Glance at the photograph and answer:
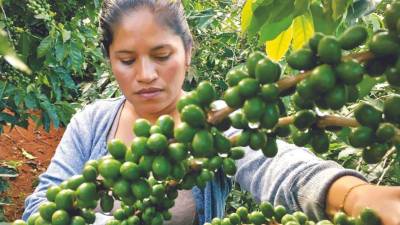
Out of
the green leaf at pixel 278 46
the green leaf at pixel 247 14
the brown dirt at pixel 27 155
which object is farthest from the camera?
the brown dirt at pixel 27 155

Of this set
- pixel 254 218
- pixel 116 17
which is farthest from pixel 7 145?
pixel 254 218

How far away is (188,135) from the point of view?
0.92 meters

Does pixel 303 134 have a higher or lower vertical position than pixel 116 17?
lower

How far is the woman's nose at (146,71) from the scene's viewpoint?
2070 millimetres

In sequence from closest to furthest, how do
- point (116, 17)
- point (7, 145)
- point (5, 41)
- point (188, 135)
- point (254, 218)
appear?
point (5, 41)
point (188, 135)
point (254, 218)
point (116, 17)
point (7, 145)

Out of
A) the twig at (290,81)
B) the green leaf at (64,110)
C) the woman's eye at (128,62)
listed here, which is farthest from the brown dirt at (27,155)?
the twig at (290,81)

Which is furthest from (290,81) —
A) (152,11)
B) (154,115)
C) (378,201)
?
(154,115)

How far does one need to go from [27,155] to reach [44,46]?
5.37 meters

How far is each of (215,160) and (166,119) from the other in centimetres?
12

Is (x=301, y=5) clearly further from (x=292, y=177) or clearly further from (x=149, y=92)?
(x=149, y=92)

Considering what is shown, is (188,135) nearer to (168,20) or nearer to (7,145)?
(168,20)

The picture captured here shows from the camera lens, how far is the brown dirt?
25.2 ft

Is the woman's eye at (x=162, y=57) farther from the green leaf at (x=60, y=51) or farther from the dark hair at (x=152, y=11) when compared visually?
the green leaf at (x=60, y=51)

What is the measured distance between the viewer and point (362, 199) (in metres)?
1.08
